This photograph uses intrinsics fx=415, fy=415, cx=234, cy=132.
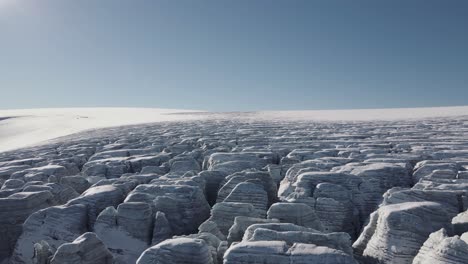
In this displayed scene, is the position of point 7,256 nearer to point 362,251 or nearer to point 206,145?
point 362,251

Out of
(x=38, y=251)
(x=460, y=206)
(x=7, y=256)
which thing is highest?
(x=460, y=206)

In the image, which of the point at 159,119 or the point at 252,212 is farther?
the point at 159,119

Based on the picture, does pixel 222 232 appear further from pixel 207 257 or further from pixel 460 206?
pixel 460 206

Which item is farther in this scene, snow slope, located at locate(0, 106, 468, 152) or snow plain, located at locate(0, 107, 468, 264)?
snow slope, located at locate(0, 106, 468, 152)

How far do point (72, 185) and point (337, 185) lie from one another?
712 cm

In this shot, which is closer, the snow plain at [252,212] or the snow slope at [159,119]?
the snow plain at [252,212]

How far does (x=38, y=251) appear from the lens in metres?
7.06

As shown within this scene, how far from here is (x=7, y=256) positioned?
897 centimetres

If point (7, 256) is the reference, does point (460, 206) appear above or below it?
above

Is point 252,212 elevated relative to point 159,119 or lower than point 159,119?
elevated

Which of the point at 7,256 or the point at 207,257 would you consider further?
the point at 7,256

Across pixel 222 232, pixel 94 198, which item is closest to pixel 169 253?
pixel 222 232

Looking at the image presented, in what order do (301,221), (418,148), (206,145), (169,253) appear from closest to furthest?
(169,253)
(301,221)
(418,148)
(206,145)

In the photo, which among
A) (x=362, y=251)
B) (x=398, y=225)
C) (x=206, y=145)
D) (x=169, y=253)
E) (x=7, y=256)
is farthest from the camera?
(x=206, y=145)
